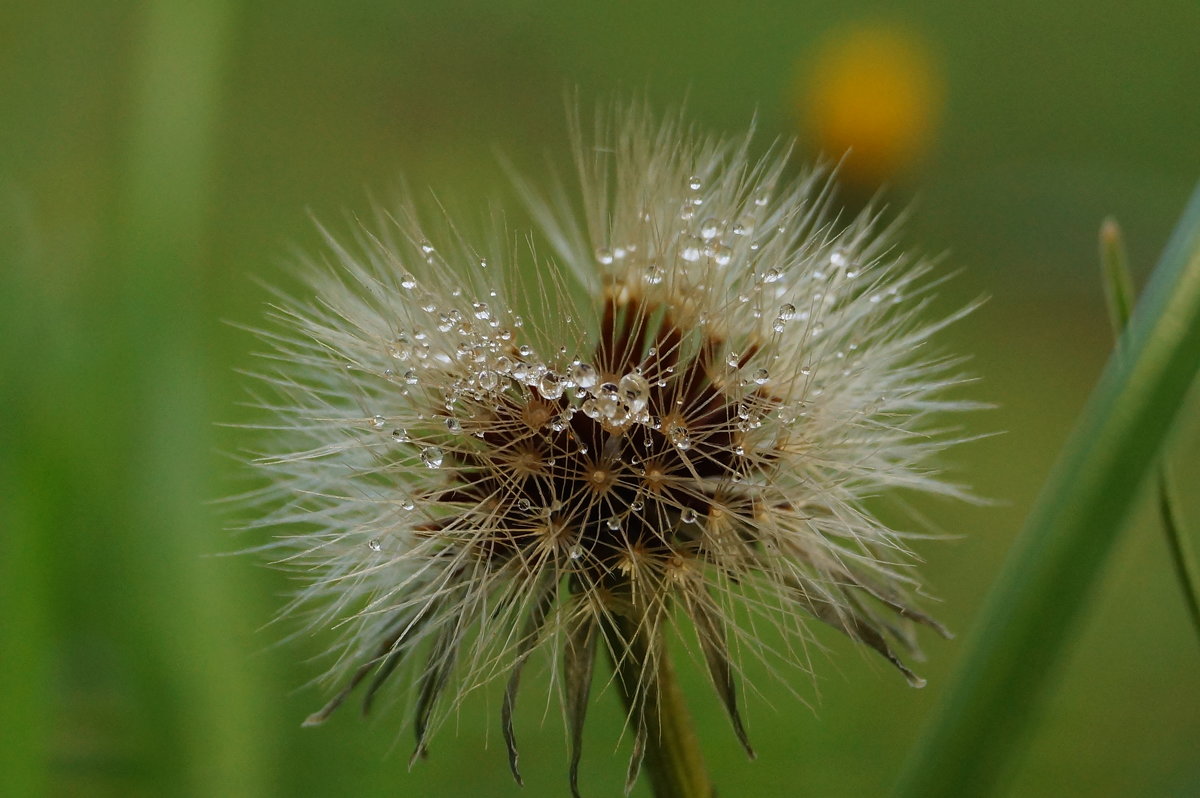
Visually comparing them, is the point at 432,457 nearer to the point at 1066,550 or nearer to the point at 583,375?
the point at 583,375

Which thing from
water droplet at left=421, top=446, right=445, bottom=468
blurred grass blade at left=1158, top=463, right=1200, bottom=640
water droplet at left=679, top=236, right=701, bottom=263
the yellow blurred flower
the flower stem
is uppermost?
the yellow blurred flower

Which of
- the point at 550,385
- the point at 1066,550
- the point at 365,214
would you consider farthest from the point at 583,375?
the point at 365,214

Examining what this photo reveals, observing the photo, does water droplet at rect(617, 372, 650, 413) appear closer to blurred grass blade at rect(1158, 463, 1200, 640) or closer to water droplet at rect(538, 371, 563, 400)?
water droplet at rect(538, 371, 563, 400)

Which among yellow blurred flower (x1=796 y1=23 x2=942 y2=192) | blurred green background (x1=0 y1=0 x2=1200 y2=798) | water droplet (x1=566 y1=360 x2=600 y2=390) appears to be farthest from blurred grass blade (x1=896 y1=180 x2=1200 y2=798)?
yellow blurred flower (x1=796 y1=23 x2=942 y2=192)

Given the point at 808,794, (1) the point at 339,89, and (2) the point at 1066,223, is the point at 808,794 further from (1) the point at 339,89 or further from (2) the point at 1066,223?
(1) the point at 339,89

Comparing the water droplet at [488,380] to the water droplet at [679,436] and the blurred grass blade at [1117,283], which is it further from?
the blurred grass blade at [1117,283]

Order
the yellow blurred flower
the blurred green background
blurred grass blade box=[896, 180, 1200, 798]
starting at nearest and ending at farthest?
blurred grass blade box=[896, 180, 1200, 798] → the blurred green background → the yellow blurred flower
